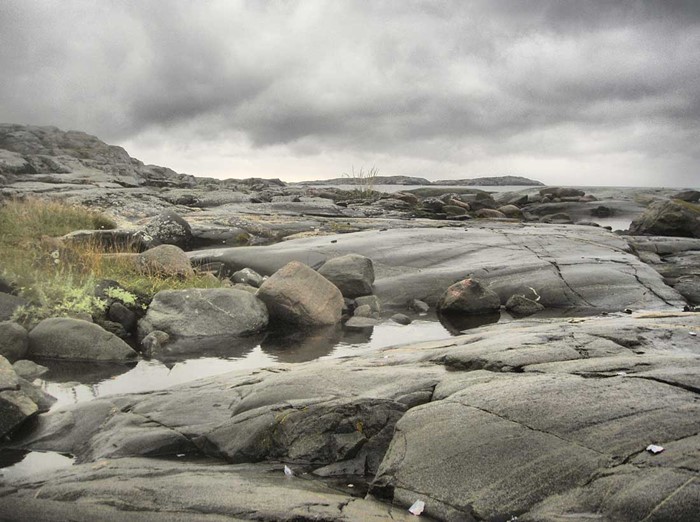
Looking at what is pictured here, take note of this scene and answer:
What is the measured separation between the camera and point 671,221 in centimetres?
2270

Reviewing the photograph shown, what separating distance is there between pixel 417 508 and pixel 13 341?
6.70 meters

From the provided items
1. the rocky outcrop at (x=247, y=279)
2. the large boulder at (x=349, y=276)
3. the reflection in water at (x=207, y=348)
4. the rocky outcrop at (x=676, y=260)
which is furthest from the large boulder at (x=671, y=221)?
the reflection in water at (x=207, y=348)

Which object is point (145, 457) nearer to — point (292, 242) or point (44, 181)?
point (292, 242)

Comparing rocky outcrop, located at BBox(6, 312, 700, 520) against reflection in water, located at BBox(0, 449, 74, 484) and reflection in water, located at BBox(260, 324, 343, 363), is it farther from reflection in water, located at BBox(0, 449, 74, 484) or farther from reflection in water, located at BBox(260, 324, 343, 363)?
reflection in water, located at BBox(260, 324, 343, 363)

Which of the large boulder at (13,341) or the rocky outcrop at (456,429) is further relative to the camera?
the large boulder at (13,341)

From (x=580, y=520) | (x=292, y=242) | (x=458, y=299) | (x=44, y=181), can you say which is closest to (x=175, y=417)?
(x=580, y=520)

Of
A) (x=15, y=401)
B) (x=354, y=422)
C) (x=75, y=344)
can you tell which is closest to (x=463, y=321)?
(x=75, y=344)

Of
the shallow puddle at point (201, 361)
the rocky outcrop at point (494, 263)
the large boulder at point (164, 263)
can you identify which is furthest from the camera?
the rocky outcrop at point (494, 263)

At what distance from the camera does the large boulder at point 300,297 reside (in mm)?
10531

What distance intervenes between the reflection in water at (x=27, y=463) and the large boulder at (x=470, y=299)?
8151 millimetres

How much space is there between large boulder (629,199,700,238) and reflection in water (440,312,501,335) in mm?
14427

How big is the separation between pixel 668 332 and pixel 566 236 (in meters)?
11.8

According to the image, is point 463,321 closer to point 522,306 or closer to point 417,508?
point 522,306

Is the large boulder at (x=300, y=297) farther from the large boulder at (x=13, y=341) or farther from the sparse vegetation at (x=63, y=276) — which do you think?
the large boulder at (x=13, y=341)
